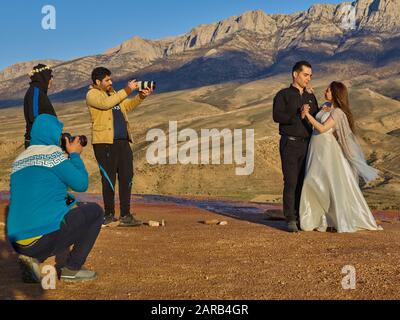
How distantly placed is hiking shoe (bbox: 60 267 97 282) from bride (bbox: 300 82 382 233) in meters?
3.94

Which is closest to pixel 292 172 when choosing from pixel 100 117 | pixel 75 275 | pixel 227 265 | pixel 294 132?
pixel 294 132

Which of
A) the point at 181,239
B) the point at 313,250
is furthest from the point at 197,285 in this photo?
the point at 181,239

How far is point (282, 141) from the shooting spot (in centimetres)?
862

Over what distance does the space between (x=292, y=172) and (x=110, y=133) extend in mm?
2832

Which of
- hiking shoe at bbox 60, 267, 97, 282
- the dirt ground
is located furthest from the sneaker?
hiking shoe at bbox 60, 267, 97, 282

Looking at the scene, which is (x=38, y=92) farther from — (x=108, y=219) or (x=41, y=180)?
(x=41, y=180)

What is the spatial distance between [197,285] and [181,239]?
282 centimetres

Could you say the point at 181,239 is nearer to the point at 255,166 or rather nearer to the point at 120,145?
the point at 120,145

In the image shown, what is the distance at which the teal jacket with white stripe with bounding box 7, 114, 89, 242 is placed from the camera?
15.5ft

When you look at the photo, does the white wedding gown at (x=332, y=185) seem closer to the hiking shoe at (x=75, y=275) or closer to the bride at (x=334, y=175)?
the bride at (x=334, y=175)

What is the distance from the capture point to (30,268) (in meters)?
5.07

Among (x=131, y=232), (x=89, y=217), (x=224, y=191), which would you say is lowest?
(x=224, y=191)

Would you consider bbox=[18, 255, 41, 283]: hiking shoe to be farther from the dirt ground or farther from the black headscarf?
the black headscarf

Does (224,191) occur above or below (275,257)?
below
